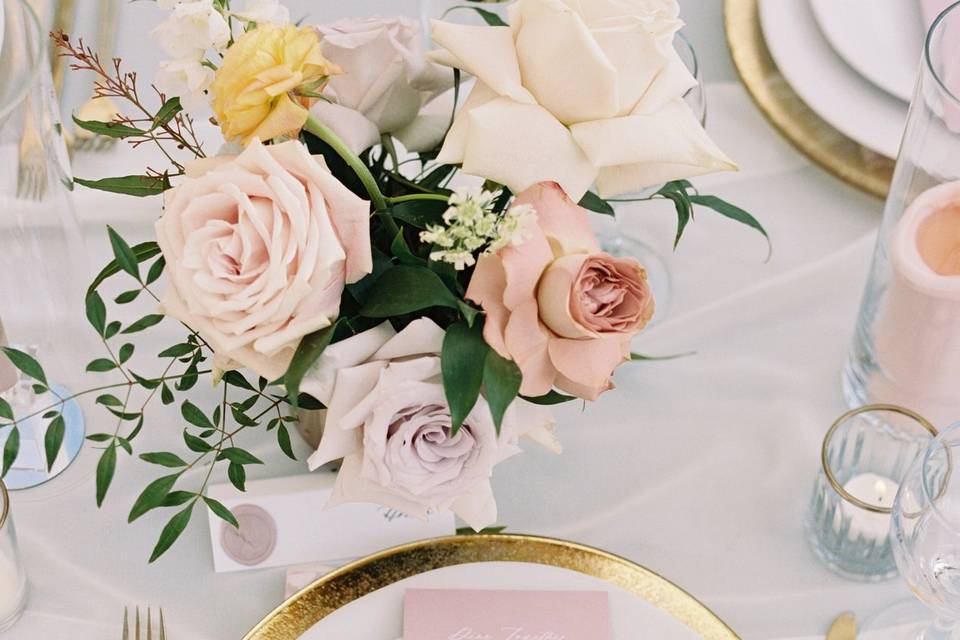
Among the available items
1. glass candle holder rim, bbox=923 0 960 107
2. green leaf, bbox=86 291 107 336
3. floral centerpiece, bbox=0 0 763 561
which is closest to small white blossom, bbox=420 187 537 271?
floral centerpiece, bbox=0 0 763 561

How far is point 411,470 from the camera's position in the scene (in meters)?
0.57

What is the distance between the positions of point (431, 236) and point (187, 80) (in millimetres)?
154

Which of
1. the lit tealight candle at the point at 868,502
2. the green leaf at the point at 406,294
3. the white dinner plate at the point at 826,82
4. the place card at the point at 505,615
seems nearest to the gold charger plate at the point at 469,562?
the place card at the point at 505,615

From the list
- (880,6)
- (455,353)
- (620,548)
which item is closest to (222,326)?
(455,353)

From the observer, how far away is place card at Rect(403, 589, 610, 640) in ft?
2.38

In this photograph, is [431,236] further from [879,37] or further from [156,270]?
[879,37]

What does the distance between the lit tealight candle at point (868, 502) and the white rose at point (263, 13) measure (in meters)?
0.49

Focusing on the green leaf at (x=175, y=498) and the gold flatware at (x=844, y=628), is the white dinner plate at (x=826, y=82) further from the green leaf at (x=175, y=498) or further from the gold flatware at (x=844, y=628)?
the green leaf at (x=175, y=498)

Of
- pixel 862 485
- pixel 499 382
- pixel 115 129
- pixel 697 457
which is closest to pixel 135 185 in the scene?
pixel 115 129

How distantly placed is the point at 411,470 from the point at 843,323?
49 cm

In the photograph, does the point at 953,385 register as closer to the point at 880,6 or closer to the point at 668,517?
the point at 668,517

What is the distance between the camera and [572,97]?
551 mm

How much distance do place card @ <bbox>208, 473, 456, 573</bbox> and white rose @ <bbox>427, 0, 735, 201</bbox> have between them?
0.31 meters

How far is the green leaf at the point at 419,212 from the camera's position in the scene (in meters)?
0.62
